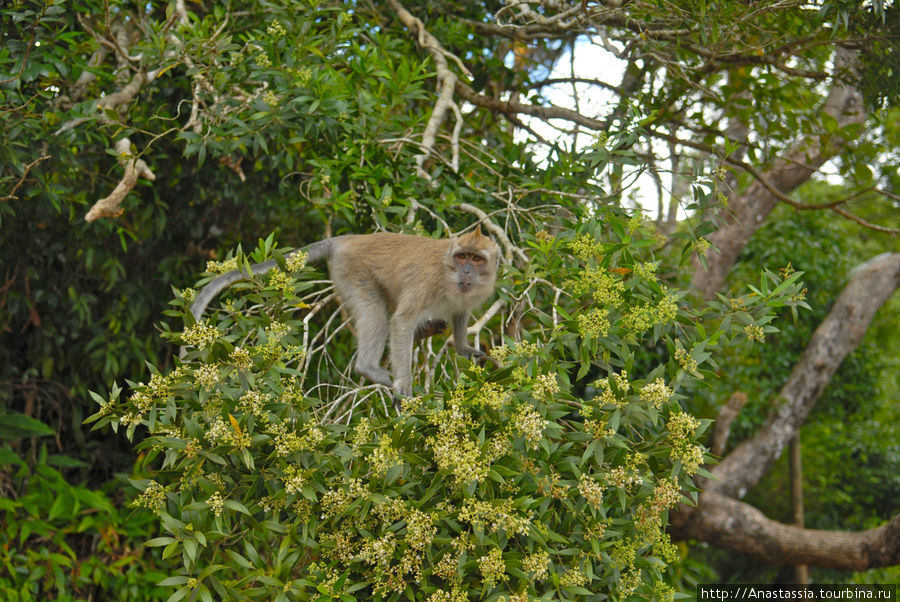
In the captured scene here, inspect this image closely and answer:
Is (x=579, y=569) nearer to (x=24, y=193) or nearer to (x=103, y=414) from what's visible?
(x=103, y=414)

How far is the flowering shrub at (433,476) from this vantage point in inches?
110

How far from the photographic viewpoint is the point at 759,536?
9406 mm

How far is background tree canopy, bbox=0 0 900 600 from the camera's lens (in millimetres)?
2932

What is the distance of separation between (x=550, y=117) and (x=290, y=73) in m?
2.56

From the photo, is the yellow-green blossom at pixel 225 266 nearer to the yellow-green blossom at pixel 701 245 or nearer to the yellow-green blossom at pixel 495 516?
the yellow-green blossom at pixel 495 516

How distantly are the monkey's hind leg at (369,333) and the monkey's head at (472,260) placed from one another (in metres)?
0.63

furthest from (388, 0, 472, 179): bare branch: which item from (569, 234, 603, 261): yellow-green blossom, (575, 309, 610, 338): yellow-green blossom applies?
(575, 309, 610, 338): yellow-green blossom

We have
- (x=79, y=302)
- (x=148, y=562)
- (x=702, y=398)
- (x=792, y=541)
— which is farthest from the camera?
(x=702, y=398)

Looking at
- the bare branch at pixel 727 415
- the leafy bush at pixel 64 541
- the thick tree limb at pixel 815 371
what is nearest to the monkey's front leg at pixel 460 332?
the leafy bush at pixel 64 541

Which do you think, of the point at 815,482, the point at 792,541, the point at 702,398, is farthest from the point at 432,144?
the point at 815,482

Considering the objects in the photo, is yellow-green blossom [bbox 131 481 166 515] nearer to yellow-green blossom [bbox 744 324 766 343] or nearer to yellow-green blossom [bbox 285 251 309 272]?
yellow-green blossom [bbox 285 251 309 272]

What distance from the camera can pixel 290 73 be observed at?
4848 millimetres

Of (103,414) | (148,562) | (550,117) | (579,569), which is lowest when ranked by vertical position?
(148,562)

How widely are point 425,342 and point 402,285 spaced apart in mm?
386
